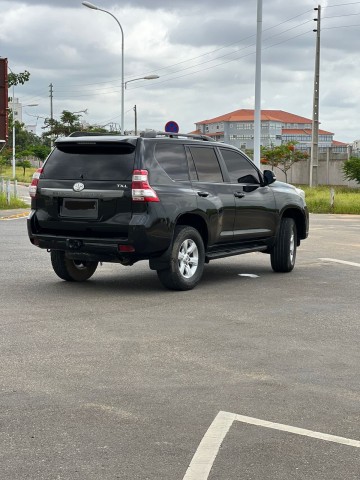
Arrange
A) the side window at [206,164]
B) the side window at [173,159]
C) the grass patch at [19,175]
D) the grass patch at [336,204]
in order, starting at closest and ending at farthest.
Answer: the side window at [173,159] < the side window at [206,164] < the grass patch at [336,204] < the grass patch at [19,175]

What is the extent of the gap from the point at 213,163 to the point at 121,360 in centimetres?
530

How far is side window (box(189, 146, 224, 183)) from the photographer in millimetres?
11477

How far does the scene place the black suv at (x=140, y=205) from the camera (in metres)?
10.3

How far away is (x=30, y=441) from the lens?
15.9ft

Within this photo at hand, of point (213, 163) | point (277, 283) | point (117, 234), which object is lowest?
point (277, 283)

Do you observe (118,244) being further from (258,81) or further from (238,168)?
(258,81)

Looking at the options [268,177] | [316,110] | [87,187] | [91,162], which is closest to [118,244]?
[87,187]

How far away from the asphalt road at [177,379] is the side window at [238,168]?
1500 mm

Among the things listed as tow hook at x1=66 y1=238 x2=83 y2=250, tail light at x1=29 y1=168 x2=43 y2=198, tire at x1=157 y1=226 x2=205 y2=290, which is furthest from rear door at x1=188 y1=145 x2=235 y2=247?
tail light at x1=29 y1=168 x2=43 y2=198

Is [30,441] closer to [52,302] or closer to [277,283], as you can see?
[52,302]

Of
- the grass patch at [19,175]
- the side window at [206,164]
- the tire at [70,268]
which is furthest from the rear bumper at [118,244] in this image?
the grass patch at [19,175]


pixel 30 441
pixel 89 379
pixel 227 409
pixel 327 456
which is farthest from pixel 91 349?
pixel 327 456

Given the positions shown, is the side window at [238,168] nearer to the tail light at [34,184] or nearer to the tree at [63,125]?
the tail light at [34,184]

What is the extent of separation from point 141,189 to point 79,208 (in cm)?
84
